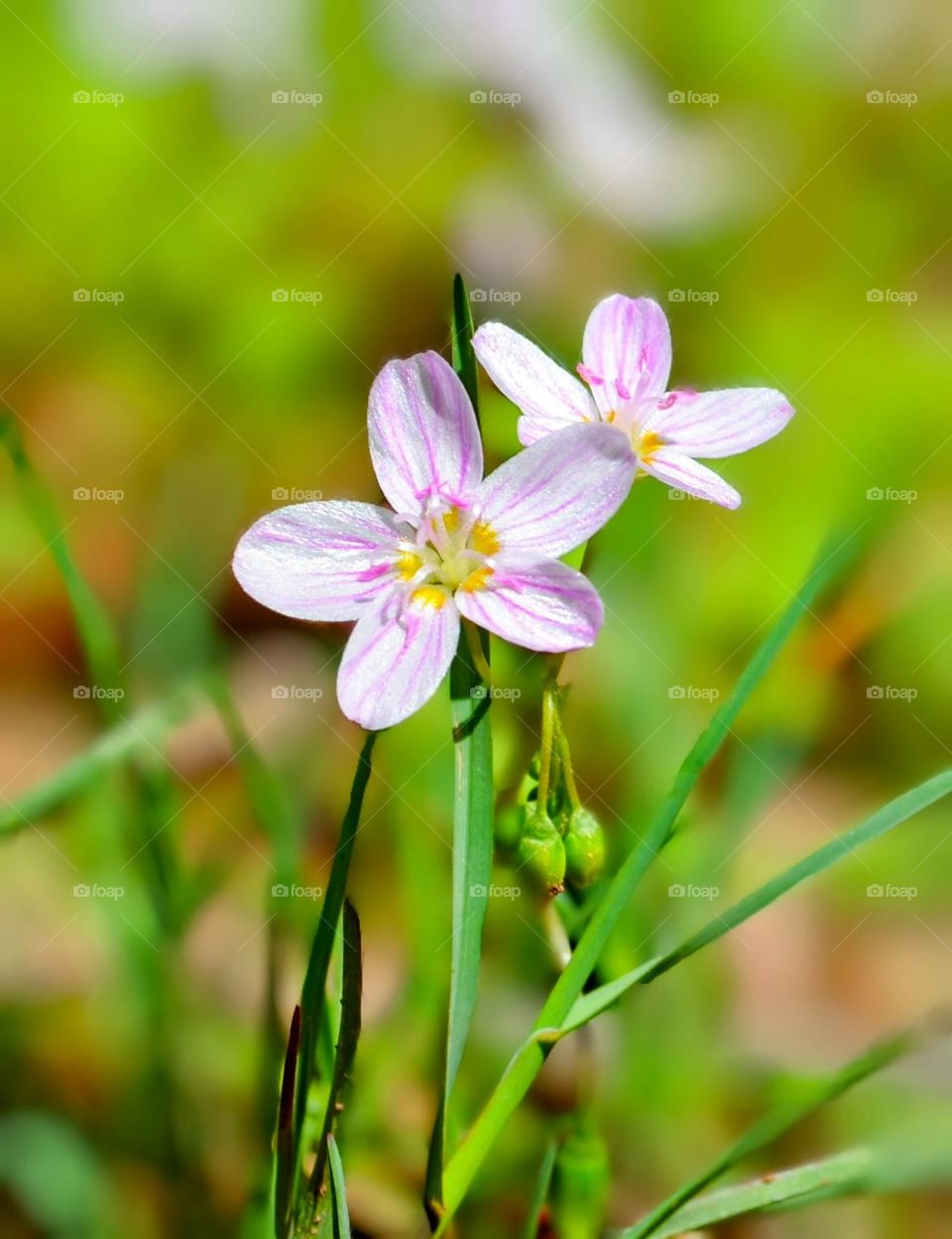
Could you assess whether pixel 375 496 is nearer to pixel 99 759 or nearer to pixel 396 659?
pixel 99 759

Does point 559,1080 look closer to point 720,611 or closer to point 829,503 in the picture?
point 720,611

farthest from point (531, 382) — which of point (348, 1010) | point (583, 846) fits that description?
point (348, 1010)

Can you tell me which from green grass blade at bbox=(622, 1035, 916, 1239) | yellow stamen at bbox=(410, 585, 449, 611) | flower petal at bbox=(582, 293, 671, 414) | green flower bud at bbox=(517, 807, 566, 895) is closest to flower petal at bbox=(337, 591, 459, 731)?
yellow stamen at bbox=(410, 585, 449, 611)

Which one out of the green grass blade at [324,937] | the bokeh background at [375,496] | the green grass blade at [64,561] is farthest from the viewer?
the bokeh background at [375,496]

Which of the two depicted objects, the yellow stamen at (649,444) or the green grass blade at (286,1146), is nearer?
the green grass blade at (286,1146)

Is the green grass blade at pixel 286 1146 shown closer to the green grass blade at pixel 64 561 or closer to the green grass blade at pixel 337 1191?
the green grass blade at pixel 337 1191

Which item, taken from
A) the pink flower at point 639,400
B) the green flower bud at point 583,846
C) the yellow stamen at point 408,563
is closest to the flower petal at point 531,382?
the pink flower at point 639,400

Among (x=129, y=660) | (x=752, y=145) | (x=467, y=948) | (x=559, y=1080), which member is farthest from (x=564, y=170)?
(x=467, y=948)
